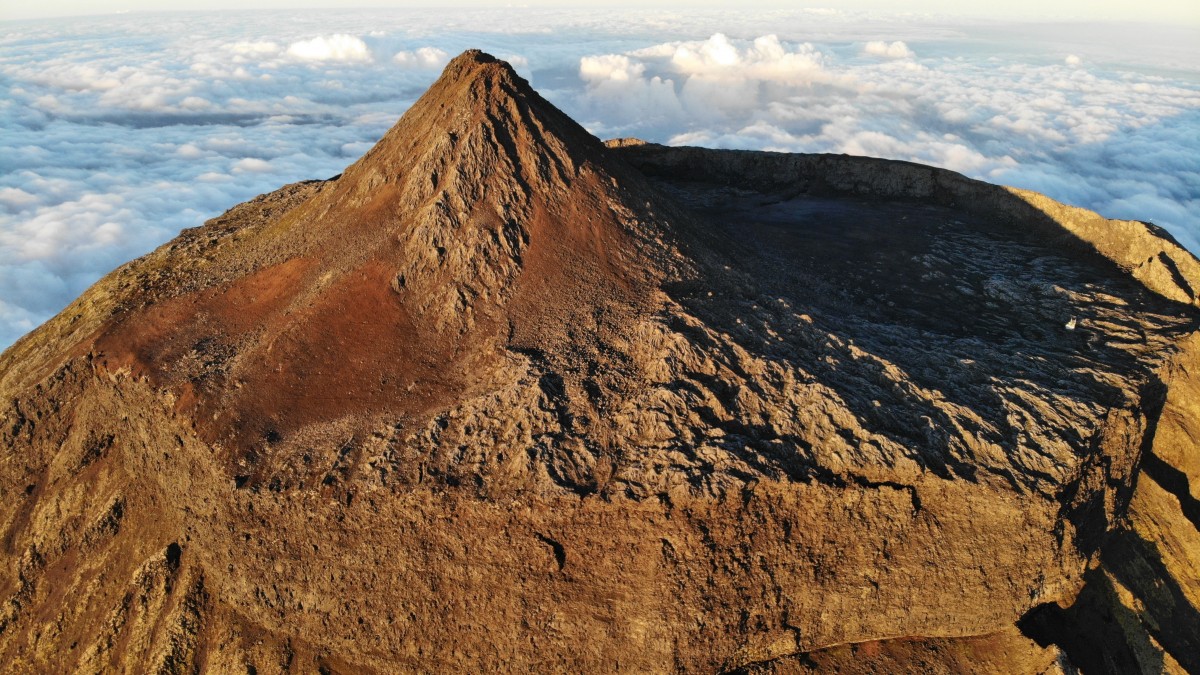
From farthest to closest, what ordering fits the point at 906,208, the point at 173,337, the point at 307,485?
the point at 906,208 → the point at 173,337 → the point at 307,485

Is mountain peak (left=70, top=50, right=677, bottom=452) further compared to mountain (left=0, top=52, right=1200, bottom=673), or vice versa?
mountain peak (left=70, top=50, right=677, bottom=452)

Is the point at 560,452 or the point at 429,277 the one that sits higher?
the point at 429,277

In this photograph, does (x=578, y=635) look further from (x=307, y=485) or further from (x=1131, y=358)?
(x=1131, y=358)

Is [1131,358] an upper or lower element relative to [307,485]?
upper

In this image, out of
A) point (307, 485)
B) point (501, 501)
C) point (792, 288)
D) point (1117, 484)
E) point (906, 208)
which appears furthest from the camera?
point (906, 208)

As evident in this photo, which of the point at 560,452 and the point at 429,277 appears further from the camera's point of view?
the point at 429,277

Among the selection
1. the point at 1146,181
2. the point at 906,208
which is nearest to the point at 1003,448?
the point at 906,208

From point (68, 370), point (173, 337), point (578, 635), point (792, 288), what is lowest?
point (578, 635)

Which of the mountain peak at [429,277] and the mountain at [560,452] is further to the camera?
the mountain peak at [429,277]
